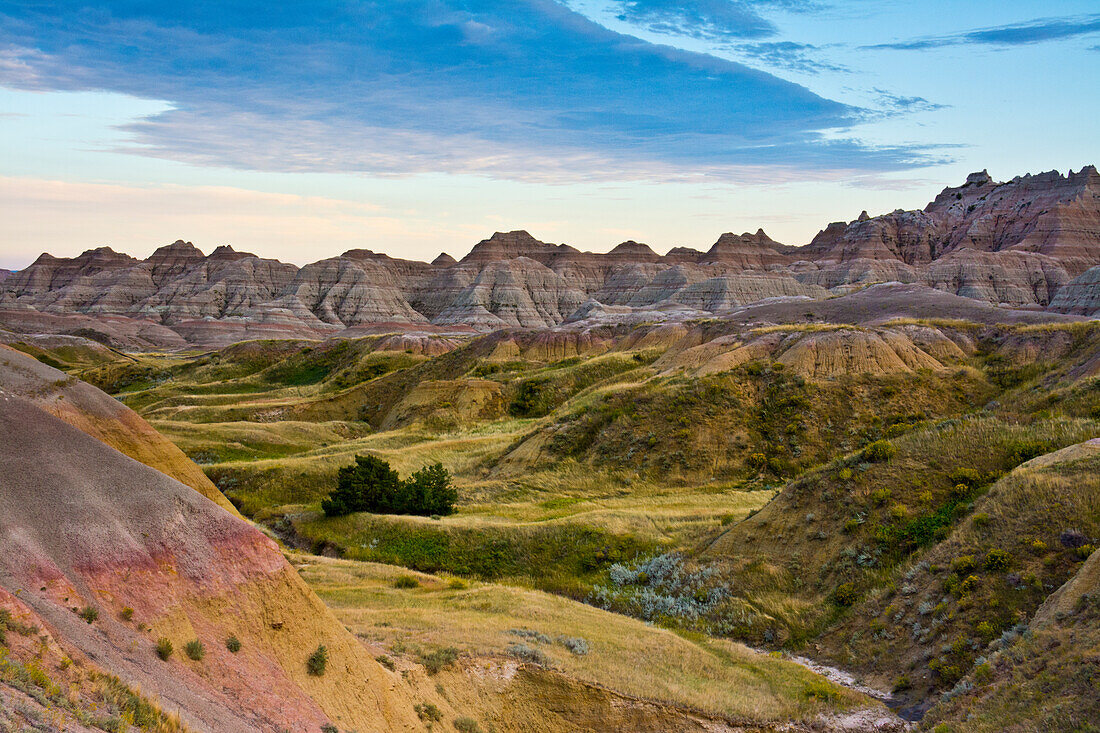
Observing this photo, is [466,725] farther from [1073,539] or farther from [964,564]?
[1073,539]

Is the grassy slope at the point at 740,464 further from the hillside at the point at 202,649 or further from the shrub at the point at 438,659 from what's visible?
the shrub at the point at 438,659

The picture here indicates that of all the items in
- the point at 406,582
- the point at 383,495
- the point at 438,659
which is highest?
the point at 438,659

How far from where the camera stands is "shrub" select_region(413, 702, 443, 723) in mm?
13898

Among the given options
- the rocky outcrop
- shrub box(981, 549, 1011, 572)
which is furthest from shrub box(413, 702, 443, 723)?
the rocky outcrop

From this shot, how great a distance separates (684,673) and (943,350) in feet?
122

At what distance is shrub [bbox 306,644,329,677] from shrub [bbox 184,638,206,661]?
2.00 m

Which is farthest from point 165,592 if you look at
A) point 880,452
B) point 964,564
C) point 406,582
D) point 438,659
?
point 880,452

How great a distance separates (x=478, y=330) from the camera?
549 feet

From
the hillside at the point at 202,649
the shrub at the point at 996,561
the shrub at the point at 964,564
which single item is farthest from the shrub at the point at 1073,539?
the hillside at the point at 202,649

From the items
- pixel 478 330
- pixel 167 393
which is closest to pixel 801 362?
pixel 167 393

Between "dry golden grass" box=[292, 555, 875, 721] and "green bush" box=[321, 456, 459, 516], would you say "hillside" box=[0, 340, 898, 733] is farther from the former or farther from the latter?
"green bush" box=[321, 456, 459, 516]

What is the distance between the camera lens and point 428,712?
14.1 m

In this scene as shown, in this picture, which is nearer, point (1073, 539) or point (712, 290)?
point (1073, 539)

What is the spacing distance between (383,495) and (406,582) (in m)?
12.2
